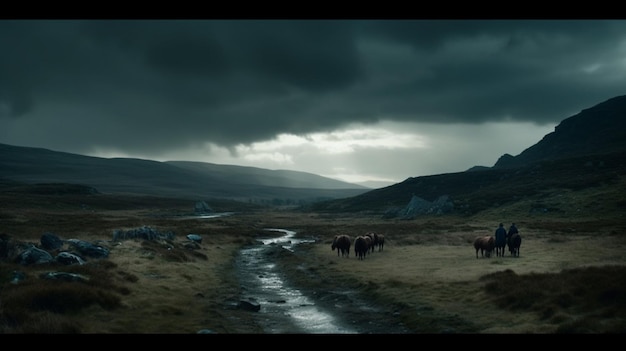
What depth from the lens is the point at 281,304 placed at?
2280 centimetres

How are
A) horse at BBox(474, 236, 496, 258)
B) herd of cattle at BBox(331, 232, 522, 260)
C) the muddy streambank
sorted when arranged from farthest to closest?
1. horse at BBox(474, 236, 496, 258)
2. herd of cattle at BBox(331, 232, 522, 260)
3. the muddy streambank

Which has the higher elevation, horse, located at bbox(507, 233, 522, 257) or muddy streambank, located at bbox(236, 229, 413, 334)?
horse, located at bbox(507, 233, 522, 257)

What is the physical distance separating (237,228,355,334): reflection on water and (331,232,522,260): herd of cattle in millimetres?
7827

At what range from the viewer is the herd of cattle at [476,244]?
35188 millimetres

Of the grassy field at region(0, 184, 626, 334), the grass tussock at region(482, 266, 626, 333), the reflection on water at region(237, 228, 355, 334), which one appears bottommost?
the reflection on water at region(237, 228, 355, 334)

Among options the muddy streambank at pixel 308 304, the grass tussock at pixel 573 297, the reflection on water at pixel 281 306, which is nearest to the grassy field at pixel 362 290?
the grass tussock at pixel 573 297

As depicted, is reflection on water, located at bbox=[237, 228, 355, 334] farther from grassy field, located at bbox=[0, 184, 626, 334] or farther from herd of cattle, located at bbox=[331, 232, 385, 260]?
herd of cattle, located at bbox=[331, 232, 385, 260]

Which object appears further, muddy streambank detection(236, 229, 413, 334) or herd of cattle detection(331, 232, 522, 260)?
herd of cattle detection(331, 232, 522, 260)

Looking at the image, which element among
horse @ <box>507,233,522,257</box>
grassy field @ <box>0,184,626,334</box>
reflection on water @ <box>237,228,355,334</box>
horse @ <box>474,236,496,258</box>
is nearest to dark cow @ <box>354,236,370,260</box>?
grassy field @ <box>0,184,626,334</box>

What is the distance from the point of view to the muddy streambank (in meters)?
17.8

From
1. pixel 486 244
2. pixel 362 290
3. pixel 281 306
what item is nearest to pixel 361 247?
pixel 486 244

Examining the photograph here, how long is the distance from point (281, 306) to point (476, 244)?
21185mm

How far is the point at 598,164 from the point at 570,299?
156733 mm

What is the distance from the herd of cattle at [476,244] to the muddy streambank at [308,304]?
19.0 ft
